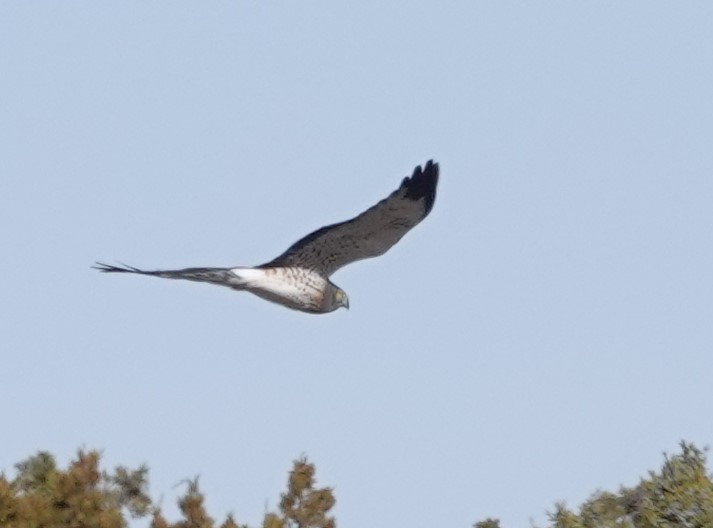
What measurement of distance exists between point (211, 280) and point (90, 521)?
6.24ft

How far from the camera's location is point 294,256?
15953mm

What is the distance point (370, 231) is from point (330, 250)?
0.42 m

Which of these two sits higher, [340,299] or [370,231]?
[340,299]

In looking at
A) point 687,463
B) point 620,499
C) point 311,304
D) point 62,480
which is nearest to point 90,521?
point 62,480

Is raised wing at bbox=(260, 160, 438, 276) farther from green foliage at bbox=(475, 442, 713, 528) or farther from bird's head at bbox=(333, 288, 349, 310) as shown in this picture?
green foliage at bbox=(475, 442, 713, 528)

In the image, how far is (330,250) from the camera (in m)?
16.0

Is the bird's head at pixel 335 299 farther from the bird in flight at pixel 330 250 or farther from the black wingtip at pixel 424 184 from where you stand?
the black wingtip at pixel 424 184

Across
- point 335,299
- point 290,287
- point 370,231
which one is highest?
point 335,299

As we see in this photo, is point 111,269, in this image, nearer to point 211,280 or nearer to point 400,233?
point 211,280

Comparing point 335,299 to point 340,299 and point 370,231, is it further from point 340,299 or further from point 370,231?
point 370,231

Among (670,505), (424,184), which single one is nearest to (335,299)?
(424,184)

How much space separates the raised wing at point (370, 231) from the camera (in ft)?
50.7

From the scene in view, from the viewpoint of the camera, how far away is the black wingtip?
15.4 metres

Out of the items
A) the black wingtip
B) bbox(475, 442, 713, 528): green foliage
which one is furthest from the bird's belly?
bbox(475, 442, 713, 528): green foliage
